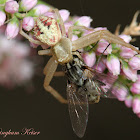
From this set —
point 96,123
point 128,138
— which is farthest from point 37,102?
point 128,138

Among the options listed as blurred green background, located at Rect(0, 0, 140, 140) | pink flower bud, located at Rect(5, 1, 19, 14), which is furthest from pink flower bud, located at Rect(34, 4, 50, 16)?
blurred green background, located at Rect(0, 0, 140, 140)

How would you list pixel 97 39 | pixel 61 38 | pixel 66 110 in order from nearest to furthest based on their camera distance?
pixel 97 39, pixel 61 38, pixel 66 110

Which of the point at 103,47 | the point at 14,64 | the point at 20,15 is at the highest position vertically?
the point at 20,15

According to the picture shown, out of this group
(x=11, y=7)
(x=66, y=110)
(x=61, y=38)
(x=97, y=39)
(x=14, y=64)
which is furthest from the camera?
(x=66, y=110)

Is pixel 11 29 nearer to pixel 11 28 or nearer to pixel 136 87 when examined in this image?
pixel 11 28

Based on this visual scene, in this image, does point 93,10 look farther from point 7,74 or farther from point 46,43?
point 46,43

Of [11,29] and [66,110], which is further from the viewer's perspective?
[66,110]

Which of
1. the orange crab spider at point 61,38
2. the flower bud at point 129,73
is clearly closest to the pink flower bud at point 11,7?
the orange crab spider at point 61,38

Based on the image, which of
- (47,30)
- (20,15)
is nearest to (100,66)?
(47,30)
